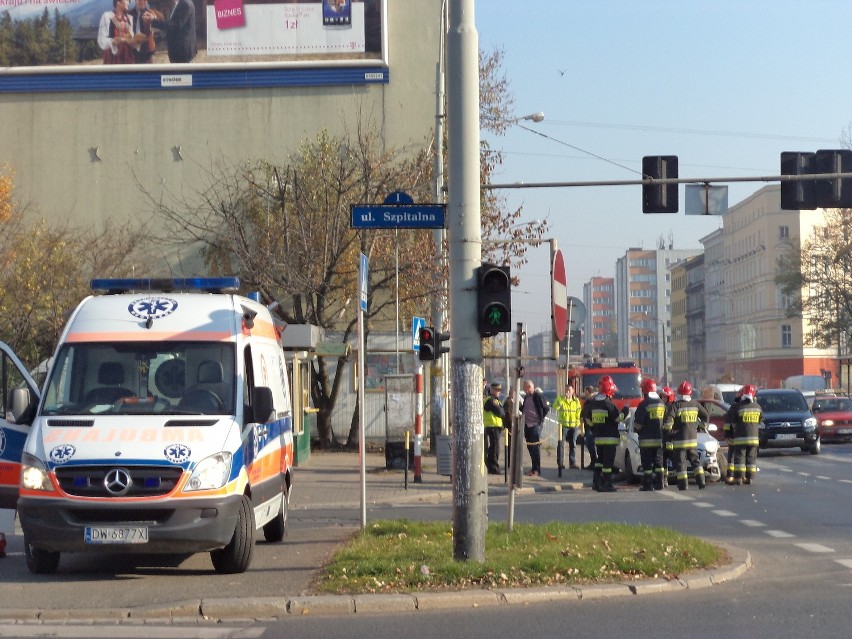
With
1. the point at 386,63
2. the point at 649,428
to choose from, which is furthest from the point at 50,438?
the point at 386,63

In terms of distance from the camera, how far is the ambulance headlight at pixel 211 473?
1102cm

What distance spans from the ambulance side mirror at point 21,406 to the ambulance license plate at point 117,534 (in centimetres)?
150

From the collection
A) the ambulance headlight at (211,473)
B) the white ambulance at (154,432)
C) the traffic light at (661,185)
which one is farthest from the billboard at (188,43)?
the ambulance headlight at (211,473)

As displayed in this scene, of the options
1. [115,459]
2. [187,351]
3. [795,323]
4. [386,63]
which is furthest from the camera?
[795,323]

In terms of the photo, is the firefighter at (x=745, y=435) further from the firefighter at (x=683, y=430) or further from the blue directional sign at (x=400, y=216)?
the blue directional sign at (x=400, y=216)

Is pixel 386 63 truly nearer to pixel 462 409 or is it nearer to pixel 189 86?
pixel 189 86

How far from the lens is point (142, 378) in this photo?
11.9 meters

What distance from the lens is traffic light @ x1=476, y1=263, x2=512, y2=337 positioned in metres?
11.4

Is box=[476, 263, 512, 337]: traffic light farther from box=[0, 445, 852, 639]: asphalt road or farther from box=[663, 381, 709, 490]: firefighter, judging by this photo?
box=[663, 381, 709, 490]: firefighter

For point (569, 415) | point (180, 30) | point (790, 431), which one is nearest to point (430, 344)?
point (569, 415)

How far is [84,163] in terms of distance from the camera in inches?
1843

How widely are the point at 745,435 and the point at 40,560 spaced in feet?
48.5

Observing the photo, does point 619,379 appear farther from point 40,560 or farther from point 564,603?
point 564,603

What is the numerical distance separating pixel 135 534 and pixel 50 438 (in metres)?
1.14
